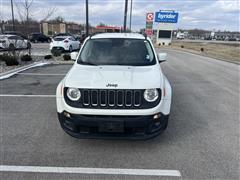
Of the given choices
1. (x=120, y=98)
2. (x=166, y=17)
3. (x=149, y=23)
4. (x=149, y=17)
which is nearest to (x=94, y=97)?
(x=120, y=98)

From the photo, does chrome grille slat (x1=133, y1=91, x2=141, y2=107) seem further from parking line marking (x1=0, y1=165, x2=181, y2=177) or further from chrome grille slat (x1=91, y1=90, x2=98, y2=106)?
parking line marking (x1=0, y1=165, x2=181, y2=177)

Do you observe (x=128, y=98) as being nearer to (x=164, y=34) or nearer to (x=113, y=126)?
(x=113, y=126)

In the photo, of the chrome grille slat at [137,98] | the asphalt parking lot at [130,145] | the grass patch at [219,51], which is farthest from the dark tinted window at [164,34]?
the chrome grille slat at [137,98]

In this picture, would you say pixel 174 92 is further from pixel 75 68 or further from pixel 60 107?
pixel 60 107

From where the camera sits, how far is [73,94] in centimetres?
344

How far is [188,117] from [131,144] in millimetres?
1848

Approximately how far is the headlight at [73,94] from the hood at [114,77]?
8 centimetres

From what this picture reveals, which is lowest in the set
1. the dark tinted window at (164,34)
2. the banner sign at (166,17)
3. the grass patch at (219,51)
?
the grass patch at (219,51)

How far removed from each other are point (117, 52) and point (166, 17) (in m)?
35.2

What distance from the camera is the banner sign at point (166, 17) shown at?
36.9 meters

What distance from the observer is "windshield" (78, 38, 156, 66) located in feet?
14.5

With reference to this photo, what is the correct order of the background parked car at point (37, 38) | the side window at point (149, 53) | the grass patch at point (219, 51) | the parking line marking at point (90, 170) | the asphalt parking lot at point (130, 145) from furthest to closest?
the background parked car at point (37, 38)
the grass patch at point (219, 51)
the side window at point (149, 53)
the asphalt parking lot at point (130, 145)
the parking line marking at point (90, 170)

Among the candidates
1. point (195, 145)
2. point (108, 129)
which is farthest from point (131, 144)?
point (195, 145)

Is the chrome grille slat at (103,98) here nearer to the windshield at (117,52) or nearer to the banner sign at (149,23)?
the windshield at (117,52)
